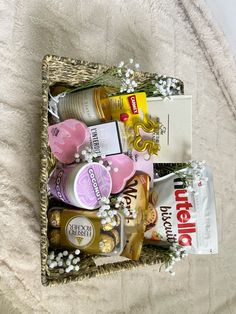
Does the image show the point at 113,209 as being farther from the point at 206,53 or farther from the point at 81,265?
the point at 206,53

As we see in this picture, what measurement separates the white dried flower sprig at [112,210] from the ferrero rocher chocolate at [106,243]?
2 centimetres

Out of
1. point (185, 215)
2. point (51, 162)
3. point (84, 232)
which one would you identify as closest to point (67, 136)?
point (51, 162)

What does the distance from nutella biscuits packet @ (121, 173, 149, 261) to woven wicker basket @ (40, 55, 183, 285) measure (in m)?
0.03

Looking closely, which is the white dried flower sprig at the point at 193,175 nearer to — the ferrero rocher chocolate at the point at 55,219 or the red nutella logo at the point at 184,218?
the red nutella logo at the point at 184,218

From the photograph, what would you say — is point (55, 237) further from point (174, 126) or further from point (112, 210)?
point (174, 126)

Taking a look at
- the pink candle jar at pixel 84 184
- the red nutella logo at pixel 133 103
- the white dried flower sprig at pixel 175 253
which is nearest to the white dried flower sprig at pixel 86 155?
the pink candle jar at pixel 84 184

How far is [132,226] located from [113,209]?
0.05 metres

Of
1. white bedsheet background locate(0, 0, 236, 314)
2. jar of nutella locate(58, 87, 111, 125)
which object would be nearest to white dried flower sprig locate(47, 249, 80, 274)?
white bedsheet background locate(0, 0, 236, 314)

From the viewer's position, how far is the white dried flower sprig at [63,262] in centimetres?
83

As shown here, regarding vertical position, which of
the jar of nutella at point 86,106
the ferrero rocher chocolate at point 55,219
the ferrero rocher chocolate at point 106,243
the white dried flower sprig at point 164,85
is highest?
the white dried flower sprig at point 164,85

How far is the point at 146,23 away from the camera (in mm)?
1180

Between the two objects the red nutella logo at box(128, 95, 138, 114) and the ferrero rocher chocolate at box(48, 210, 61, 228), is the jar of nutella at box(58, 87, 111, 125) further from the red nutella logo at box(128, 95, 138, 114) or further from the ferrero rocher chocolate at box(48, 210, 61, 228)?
the ferrero rocher chocolate at box(48, 210, 61, 228)

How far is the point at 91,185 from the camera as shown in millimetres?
820

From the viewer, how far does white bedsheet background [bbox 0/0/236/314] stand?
94 centimetres
